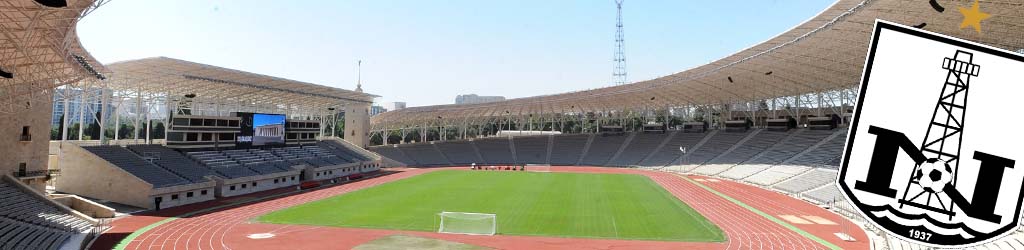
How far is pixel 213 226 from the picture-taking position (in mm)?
24094

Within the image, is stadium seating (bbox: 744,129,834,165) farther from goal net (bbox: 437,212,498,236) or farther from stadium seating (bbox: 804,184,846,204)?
goal net (bbox: 437,212,498,236)

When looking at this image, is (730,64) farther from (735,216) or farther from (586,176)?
(586,176)

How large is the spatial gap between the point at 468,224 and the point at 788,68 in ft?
88.0

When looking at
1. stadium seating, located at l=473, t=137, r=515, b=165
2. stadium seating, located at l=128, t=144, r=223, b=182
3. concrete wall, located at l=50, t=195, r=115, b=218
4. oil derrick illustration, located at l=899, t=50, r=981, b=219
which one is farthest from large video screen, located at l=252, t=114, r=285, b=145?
oil derrick illustration, located at l=899, t=50, r=981, b=219

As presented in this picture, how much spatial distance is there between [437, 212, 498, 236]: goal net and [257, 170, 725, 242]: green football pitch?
0.44 meters

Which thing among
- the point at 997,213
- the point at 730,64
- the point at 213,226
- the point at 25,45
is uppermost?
the point at 730,64

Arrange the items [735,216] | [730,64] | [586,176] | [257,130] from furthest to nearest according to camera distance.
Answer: [586,176] → [257,130] → [730,64] → [735,216]

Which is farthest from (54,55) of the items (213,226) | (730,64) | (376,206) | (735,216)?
(730,64)

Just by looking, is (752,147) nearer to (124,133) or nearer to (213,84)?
(213,84)

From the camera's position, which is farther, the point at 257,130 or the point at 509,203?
the point at 257,130

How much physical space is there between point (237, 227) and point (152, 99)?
68.8 feet

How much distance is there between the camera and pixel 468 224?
2425 centimetres

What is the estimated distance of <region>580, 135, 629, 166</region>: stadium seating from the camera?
222 feet

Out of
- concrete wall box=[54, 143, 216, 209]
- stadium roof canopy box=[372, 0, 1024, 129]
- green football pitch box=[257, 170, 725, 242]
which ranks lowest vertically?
green football pitch box=[257, 170, 725, 242]
